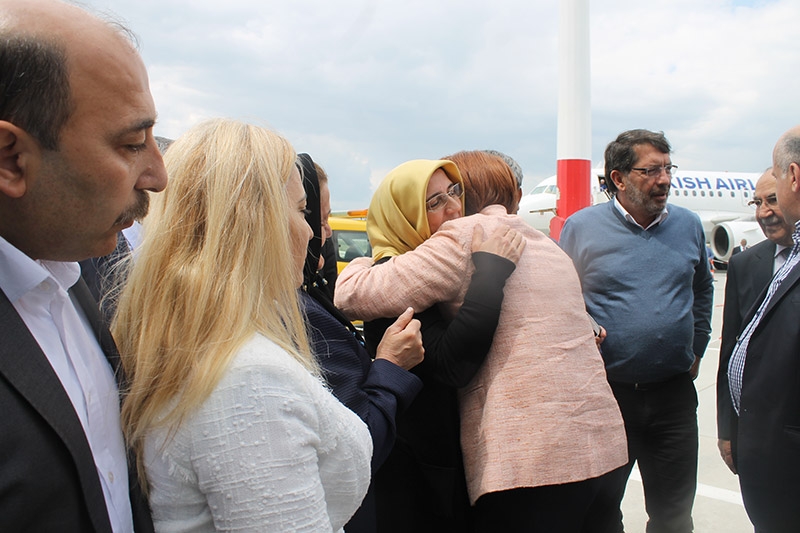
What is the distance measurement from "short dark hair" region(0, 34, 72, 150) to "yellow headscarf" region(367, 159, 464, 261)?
47.6 inches

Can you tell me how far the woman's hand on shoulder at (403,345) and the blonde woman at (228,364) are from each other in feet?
1.27

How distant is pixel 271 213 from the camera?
1.07 m

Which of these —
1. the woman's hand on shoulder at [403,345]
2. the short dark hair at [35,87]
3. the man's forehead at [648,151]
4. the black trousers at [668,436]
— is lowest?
the black trousers at [668,436]

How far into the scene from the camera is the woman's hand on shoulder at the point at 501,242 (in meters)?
1.66

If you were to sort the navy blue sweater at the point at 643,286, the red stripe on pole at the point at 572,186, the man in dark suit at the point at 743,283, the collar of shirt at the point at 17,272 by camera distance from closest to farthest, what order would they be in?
the collar of shirt at the point at 17,272
the man in dark suit at the point at 743,283
the navy blue sweater at the point at 643,286
the red stripe on pole at the point at 572,186

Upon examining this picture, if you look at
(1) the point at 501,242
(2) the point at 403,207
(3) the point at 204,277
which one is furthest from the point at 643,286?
(3) the point at 204,277

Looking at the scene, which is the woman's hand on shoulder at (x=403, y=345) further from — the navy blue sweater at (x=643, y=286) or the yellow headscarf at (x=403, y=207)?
the navy blue sweater at (x=643, y=286)

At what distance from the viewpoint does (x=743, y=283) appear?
284 centimetres

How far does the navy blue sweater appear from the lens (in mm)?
2535

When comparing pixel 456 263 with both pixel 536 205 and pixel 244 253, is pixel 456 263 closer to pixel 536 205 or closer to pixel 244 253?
pixel 244 253

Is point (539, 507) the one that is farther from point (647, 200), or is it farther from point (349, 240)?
point (349, 240)

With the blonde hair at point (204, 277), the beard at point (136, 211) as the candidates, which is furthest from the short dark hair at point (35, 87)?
the blonde hair at point (204, 277)

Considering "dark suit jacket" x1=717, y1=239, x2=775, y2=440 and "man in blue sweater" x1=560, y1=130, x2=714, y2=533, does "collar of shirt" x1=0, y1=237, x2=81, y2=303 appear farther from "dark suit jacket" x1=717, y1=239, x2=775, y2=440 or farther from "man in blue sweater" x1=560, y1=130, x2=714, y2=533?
"dark suit jacket" x1=717, y1=239, x2=775, y2=440

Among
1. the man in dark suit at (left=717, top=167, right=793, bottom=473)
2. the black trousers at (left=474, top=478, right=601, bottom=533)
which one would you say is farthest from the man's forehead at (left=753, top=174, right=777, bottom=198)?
the black trousers at (left=474, top=478, right=601, bottom=533)
